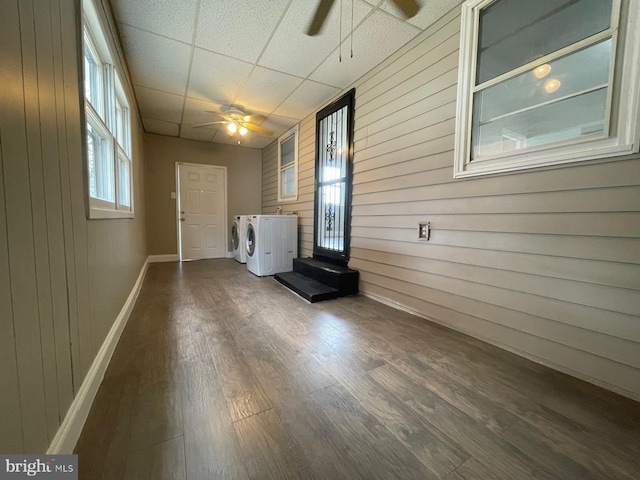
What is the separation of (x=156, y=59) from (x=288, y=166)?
247 cm

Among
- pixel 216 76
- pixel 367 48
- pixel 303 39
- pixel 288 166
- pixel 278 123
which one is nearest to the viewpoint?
pixel 303 39

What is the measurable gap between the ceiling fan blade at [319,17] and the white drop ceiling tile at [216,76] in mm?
881

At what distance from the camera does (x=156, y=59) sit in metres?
2.60

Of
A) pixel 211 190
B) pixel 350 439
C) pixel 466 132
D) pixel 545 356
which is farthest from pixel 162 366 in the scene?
pixel 211 190

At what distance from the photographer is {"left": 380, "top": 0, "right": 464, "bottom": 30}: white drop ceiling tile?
1917mm

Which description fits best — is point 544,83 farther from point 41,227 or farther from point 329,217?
point 41,227

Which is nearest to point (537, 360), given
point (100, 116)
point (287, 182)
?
point (100, 116)

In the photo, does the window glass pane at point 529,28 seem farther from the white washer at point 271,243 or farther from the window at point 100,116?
the white washer at point 271,243

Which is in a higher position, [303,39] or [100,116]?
[303,39]

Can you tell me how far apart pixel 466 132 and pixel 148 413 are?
260 centimetres

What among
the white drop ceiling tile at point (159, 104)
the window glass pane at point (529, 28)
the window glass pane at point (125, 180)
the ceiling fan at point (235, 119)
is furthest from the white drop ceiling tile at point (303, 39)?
the window glass pane at point (125, 180)

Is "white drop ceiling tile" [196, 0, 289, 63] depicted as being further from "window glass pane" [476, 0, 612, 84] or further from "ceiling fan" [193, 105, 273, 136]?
"window glass pane" [476, 0, 612, 84]

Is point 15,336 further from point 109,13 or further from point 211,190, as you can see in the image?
point 211,190

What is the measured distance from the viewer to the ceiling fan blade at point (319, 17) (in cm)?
193
